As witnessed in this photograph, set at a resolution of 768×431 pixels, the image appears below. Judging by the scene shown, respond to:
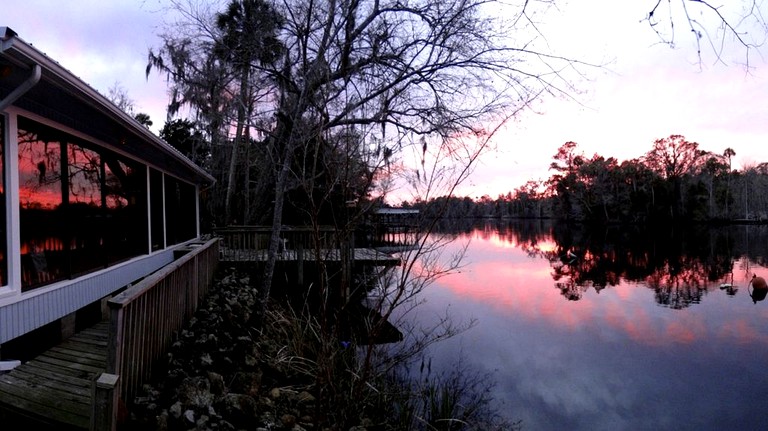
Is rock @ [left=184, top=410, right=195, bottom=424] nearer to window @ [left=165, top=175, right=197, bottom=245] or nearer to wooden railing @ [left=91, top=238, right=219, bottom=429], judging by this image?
wooden railing @ [left=91, top=238, right=219, bottom=429]

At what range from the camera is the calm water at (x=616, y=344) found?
7781 mm

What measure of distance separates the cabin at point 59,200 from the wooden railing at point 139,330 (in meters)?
→ 1.06

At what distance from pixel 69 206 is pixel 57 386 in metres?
2.54

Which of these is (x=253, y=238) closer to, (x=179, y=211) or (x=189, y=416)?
(x=179, y=211)

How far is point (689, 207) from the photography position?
59156 mm

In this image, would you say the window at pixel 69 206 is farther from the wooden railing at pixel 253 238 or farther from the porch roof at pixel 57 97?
the wooden railing at pixel 253 238

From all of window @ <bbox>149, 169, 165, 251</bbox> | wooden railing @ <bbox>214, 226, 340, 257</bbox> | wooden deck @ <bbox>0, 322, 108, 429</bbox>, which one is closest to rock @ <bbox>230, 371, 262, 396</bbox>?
wooden deck @ <bbox>0, 322, 108, 429</bbox>

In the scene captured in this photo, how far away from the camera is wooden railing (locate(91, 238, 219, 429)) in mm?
2750

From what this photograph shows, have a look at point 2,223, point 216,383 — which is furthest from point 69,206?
point 216,383

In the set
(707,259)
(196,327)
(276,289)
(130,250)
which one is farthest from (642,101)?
(707,259)

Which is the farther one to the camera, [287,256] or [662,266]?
[662,266]

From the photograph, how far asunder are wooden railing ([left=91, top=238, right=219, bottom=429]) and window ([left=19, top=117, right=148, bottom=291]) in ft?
3.75

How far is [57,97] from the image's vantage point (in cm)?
451

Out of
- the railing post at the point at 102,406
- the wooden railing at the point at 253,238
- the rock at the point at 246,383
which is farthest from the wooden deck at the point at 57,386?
the wooden railing at the point at 253,238
